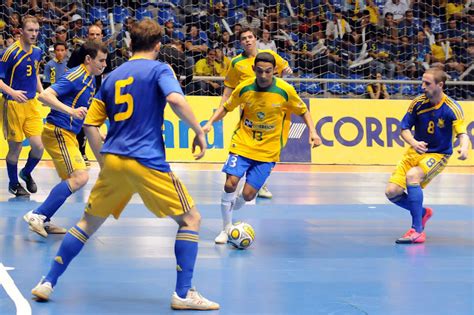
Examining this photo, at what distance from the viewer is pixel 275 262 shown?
9273 mm

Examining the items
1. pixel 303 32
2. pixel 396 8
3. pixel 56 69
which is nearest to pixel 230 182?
pixel 56 69

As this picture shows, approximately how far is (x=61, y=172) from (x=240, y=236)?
2208 millimetres

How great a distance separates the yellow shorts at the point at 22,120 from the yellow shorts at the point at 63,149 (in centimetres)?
314

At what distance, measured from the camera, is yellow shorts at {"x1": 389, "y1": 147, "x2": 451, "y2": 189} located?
10.8m

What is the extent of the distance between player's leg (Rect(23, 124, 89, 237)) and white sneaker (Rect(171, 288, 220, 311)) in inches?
135

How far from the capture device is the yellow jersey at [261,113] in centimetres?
1030

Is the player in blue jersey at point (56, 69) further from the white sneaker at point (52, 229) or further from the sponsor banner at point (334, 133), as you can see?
the white sneaker at point (52, 229)

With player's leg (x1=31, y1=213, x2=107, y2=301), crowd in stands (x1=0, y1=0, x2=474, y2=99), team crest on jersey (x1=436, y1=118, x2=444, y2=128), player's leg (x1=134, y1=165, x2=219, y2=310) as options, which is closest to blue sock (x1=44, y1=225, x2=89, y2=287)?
player's leg (x1=31, y1=213, x2=107, y2=301)

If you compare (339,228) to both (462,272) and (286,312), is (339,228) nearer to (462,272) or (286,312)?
(462,272)

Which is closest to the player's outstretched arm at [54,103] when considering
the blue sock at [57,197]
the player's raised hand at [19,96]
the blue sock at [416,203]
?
the blue sock at [57,197]

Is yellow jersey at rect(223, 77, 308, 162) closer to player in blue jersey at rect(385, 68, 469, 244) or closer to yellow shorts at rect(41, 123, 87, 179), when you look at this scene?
player in blue jersey at rect(385, 68, 469, 244)

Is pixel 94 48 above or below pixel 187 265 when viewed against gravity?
above

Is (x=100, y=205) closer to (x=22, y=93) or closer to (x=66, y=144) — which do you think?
(x=66, y=144)

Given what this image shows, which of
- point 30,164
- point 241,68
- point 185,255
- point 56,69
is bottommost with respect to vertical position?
point 30,164
